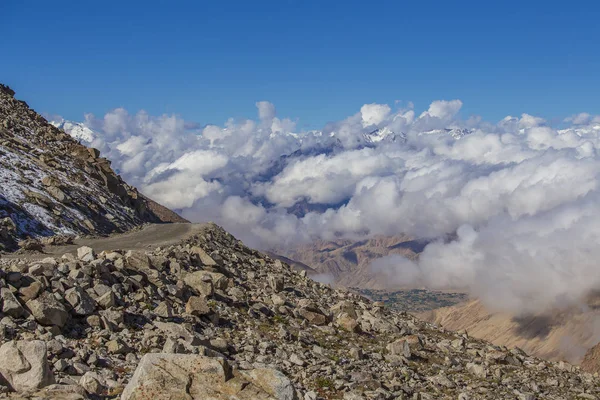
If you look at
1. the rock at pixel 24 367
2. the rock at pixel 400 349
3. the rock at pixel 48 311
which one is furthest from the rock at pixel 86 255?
the rock at pixel 400 349

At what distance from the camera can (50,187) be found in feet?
247

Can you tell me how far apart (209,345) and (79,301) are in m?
6.70

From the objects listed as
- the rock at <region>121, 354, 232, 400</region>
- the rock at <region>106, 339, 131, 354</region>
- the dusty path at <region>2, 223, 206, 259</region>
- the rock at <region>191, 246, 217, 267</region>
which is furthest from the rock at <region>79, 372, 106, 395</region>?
the dusty path at <region>2, 223, 206, 259</region>

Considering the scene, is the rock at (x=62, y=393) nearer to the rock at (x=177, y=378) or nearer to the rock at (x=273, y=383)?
the rock at (x=177, y=378)

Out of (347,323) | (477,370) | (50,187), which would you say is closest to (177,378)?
(347,323)

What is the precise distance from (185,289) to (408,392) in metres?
15.3

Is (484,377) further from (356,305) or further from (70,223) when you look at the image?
(70,223)

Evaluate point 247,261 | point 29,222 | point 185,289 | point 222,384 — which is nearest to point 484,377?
point 185,289

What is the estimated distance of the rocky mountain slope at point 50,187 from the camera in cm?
6444

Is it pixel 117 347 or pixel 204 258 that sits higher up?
pixel 204 258

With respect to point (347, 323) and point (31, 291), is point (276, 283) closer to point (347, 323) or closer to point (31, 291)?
point (347, 323)

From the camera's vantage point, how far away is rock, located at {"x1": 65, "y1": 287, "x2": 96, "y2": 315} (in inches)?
1030

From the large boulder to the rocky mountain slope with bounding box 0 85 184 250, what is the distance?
139ft

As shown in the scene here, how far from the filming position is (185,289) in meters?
34.8
